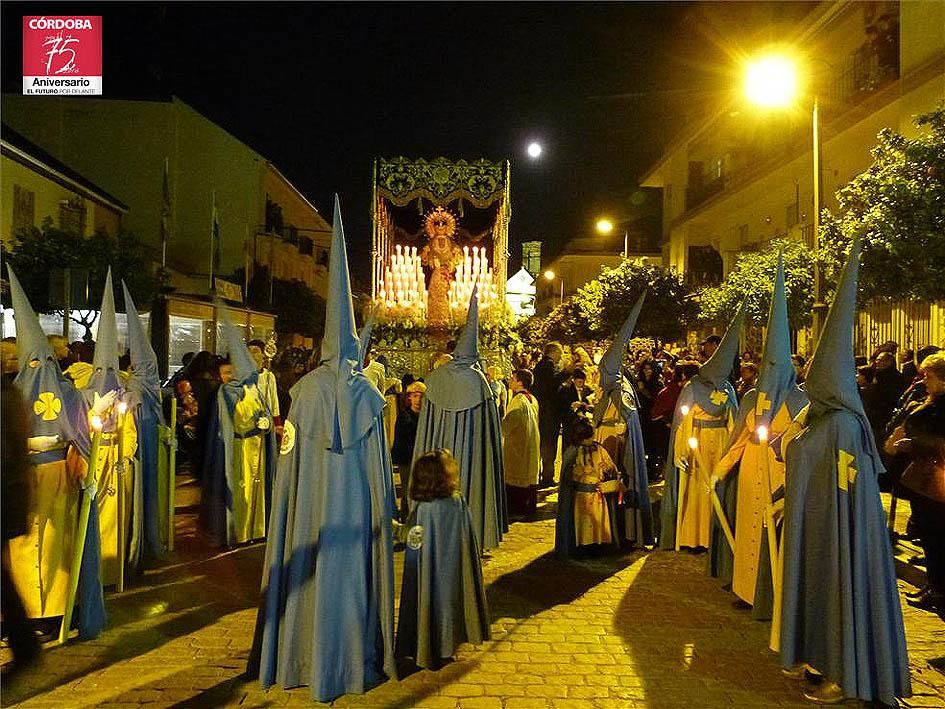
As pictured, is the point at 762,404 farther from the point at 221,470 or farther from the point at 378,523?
the point at 221,470

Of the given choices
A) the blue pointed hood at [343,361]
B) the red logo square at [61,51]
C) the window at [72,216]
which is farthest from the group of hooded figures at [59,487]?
the window at [72,216]

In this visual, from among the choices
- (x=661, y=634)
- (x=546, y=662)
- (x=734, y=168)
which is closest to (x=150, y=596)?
(x=546, y=662)

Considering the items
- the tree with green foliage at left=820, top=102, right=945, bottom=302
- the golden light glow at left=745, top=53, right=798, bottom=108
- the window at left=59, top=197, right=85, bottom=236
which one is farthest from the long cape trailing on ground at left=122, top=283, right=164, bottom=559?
the window at left=59, top=197, right=85, bottom=236

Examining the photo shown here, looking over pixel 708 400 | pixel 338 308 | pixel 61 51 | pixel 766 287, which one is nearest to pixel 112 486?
pixel 338 308

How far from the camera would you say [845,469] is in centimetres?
479

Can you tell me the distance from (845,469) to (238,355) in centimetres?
573

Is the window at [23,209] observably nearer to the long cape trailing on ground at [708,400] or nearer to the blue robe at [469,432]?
the blue robe at [469,432]

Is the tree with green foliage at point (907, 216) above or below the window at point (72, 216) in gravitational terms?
below

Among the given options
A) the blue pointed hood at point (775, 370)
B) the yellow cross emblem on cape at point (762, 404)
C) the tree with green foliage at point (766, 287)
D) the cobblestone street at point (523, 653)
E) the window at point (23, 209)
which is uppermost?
the window at point (23, 209)

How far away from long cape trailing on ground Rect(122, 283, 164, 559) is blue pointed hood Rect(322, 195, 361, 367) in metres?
3.20

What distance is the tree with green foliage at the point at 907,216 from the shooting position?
37.2 ft

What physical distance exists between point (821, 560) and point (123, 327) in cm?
2537

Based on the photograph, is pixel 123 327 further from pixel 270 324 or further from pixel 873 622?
pixel 873 622

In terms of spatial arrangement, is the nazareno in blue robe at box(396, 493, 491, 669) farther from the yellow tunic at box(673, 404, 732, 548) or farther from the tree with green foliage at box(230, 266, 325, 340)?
the tree with green foliage at box(230, 266, 325, 340)
